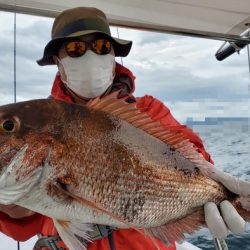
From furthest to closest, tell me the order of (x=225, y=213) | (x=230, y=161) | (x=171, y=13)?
(x=230, y=161)
(x=171, y=13)
(x=225, y=213)

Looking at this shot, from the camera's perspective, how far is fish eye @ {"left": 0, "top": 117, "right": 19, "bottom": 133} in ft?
4.08

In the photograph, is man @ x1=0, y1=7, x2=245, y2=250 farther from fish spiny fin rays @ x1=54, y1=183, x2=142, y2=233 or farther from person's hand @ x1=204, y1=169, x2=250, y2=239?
fish spiny fin rays @ x1=54, y1=183, x2=142, y2=233

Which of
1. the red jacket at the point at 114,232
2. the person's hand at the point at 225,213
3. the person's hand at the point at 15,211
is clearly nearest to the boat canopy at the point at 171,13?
the red jacket at the point at 114,232

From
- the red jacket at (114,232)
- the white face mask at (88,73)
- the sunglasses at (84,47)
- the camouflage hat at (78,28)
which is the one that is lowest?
the red jacket at (114,232)

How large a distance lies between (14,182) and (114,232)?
27.4 inches

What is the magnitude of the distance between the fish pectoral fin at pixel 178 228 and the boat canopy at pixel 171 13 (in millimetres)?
1859

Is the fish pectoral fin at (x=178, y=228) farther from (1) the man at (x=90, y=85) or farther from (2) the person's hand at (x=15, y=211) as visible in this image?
(2) the person's hand at (x=15, y=211)

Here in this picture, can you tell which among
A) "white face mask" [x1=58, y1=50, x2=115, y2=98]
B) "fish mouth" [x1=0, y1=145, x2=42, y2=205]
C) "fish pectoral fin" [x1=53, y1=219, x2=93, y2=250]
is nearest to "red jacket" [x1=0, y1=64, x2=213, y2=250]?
"white face mask" [x1=58, y1=50, x2=115, y2=98]

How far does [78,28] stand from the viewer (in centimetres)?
189

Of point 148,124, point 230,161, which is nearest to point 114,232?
point 148,124

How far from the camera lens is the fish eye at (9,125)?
1.24 metres

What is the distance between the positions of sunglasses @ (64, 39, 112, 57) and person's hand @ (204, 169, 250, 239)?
806mm

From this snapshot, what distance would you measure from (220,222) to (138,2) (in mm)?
1921

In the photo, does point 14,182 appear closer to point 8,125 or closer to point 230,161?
point 8,125
